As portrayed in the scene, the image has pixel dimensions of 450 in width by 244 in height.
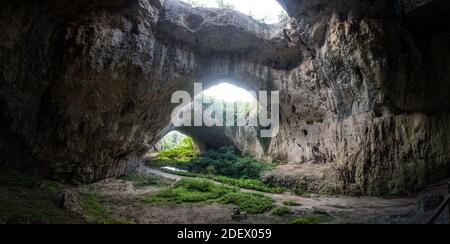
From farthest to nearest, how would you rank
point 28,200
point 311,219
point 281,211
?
point 281,211 → point 28,200 → point 311,219

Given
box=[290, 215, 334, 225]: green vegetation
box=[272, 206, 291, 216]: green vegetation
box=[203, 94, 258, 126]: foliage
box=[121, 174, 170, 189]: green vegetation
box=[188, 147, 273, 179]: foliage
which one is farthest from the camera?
box=[203, 94, 258, 126]: foliage

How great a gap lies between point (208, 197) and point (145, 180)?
5.90m

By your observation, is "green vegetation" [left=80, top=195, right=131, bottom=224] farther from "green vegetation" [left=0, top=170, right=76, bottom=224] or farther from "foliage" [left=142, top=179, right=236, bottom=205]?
"foliage" [left=142, top=179, right=236, bottom=205]

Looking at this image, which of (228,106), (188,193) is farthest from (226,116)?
(188,193)

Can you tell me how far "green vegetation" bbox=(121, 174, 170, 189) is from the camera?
682 inches

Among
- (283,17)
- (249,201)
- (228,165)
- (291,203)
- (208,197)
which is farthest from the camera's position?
(228,165)

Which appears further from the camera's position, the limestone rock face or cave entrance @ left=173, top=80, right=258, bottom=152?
cave entrance @ left=173, top=80, right=258, bottom=152

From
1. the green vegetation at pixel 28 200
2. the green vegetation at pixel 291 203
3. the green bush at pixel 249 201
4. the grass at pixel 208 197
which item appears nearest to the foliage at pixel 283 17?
the grass at pixel 208 197

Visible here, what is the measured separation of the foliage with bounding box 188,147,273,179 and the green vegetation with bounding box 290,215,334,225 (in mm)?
10016

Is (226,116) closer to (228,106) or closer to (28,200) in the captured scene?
(228,106)

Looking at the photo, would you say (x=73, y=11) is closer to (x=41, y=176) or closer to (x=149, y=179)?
(x=41, y=176)

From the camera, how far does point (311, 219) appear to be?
1012cm

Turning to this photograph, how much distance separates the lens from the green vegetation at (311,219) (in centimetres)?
995

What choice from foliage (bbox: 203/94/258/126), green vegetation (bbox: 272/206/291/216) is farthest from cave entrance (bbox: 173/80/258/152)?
green vegetation (bbox: 272/206/291/216)
